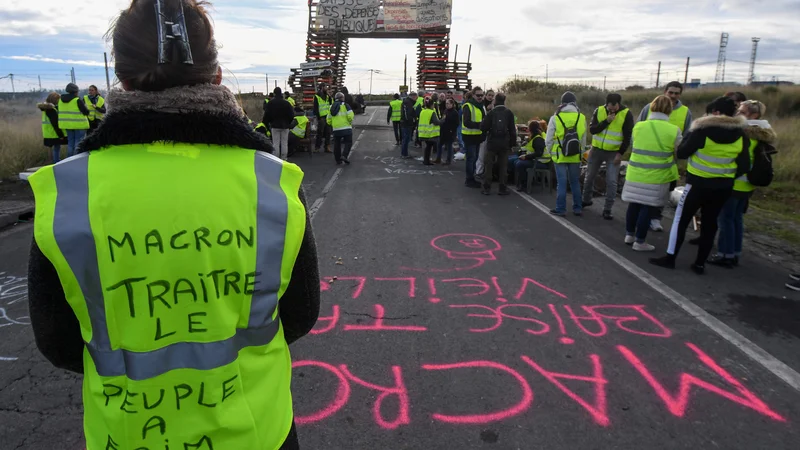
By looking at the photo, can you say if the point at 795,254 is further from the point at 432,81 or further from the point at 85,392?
the point at 432,81

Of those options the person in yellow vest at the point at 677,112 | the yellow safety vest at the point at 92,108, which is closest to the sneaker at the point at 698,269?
the person in yellow vest at the point at 677,112

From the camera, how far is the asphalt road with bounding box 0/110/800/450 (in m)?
3.04

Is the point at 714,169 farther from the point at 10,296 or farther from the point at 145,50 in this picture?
the point at 10,296

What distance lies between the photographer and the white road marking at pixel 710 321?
375cm

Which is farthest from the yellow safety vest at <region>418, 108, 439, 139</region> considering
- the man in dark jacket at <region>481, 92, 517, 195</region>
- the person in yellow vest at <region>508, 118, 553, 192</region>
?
the man in dark jacket at <region>481, 92, 517, 195</region>

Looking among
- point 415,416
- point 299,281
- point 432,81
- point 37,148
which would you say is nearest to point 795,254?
point 415,416

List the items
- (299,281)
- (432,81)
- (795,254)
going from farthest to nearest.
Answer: (432,81) < (795,254) < (299,281)

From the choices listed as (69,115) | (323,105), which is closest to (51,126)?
(69,115)

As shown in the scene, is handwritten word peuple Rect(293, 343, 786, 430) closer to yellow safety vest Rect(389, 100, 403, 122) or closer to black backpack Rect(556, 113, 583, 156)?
black backpack Rect(556, 113, 583, 156)

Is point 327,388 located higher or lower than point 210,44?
lower

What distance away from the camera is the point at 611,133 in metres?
8.21

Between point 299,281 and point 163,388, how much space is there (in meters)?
0.43

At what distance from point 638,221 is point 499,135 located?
396cm

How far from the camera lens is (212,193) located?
128 cm
